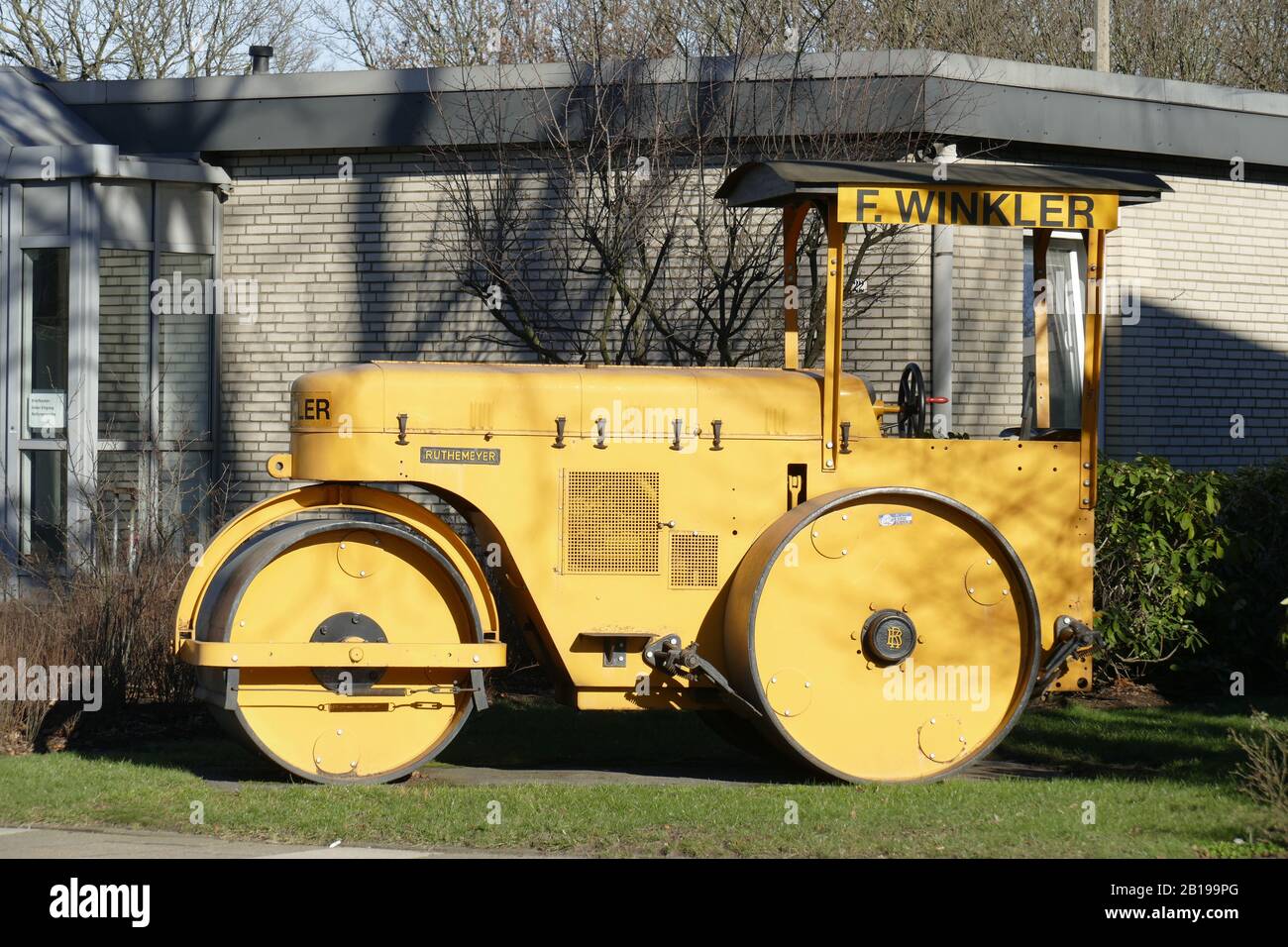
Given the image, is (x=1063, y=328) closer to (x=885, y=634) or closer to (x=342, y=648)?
(x=885, y=634)

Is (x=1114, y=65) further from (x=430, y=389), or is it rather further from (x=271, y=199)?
(x=430, y=389)

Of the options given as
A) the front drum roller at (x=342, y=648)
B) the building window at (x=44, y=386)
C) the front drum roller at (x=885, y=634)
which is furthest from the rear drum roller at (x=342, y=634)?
the building window at (x=44, y=386)

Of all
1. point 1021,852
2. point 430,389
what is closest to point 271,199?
point 430,389

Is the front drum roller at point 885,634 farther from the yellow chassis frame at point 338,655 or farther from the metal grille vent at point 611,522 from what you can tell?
the yellow chassis frame at point 338,655

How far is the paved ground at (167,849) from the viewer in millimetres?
6227

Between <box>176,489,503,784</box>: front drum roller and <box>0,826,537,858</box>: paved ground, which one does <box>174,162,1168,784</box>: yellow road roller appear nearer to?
<box>176,489,503,784</box>: front drum roller

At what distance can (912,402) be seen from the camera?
841 cm

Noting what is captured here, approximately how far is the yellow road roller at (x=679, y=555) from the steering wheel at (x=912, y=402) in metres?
0.46

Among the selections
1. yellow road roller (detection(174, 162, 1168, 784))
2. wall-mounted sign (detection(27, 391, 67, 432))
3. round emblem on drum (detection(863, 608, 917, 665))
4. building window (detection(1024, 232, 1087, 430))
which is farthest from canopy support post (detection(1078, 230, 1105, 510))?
wall-mounted sign (detection(27, 391, 67, 432))

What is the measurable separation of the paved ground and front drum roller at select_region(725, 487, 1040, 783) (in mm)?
1821

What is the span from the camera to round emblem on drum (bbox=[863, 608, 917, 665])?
7656 millimetres

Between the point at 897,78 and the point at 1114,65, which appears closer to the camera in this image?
the point at 897,78

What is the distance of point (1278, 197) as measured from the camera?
14.4 metres

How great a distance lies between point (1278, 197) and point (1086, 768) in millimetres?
8000
